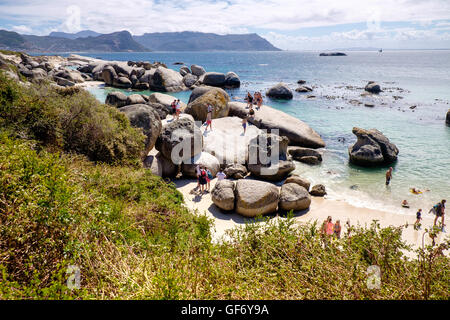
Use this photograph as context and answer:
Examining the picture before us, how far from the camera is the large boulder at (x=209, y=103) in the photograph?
22609 mm

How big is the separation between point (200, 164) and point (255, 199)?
461 cm

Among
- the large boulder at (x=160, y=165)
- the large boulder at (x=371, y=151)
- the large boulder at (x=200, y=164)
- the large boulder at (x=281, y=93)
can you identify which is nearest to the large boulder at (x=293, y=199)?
the large boulder at (x=200, y=164)

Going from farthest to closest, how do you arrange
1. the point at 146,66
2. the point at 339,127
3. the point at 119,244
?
the point at 146,66, the point at 339,127, the point at 119,244

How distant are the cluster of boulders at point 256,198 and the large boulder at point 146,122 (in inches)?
193

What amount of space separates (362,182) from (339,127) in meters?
12.7

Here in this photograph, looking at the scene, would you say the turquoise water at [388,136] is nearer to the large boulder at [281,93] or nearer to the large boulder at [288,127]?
the large boulder at [281,93]

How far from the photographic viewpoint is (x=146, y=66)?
57.2 m

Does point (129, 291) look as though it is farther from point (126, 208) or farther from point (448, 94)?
point (448, 94)

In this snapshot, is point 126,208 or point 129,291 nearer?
point 129,291

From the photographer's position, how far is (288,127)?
23.0 metres

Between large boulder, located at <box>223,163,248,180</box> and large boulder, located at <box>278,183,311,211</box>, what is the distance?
330 centimetres
